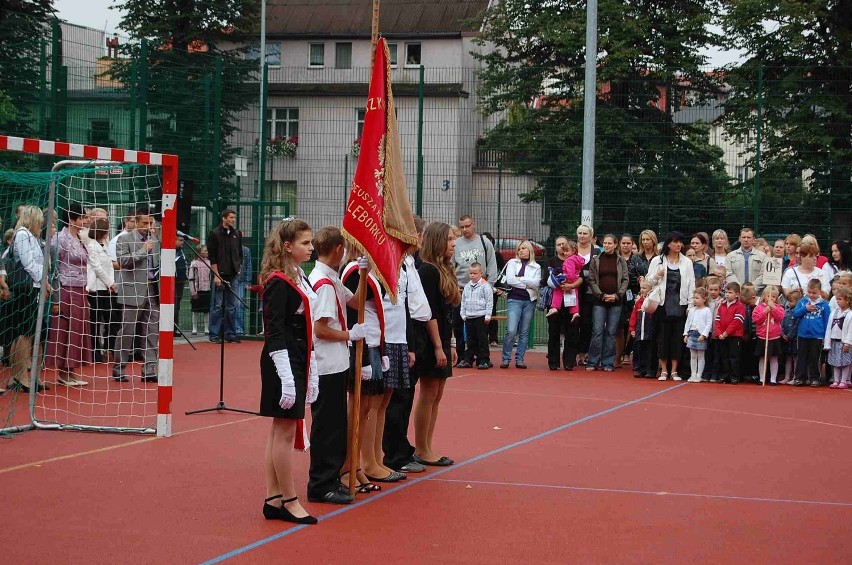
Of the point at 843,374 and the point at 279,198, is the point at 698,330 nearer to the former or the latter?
the point at 843,374

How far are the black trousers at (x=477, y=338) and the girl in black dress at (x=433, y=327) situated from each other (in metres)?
7.54

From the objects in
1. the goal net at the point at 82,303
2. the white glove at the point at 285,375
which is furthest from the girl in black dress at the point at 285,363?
the goal net at the point at 82,303

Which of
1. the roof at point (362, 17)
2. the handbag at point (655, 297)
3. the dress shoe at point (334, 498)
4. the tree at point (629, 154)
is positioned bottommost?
the dress shoe at point (334, 498)

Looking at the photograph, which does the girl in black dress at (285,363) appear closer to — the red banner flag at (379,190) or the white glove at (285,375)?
the white glove at (285,375)

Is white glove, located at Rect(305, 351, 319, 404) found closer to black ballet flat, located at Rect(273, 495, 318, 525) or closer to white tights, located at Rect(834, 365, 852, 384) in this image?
black ballet flat, located at Rect(273, 495, 318, 525)

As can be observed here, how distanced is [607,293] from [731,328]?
197cm

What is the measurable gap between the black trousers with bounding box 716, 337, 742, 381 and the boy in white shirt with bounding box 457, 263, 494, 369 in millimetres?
3441

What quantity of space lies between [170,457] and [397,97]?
637 inches

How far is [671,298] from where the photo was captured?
628 inches

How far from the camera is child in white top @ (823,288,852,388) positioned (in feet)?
49.0

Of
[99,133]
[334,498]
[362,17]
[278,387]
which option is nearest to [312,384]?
[278,387]

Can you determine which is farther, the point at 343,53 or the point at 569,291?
the point at 343,53

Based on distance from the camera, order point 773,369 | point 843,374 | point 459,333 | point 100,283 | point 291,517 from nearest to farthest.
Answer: point 291,517 < point 100,283 < point 843,374 < point 773,369 < point 459,333

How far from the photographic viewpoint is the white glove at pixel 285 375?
6.78 m
